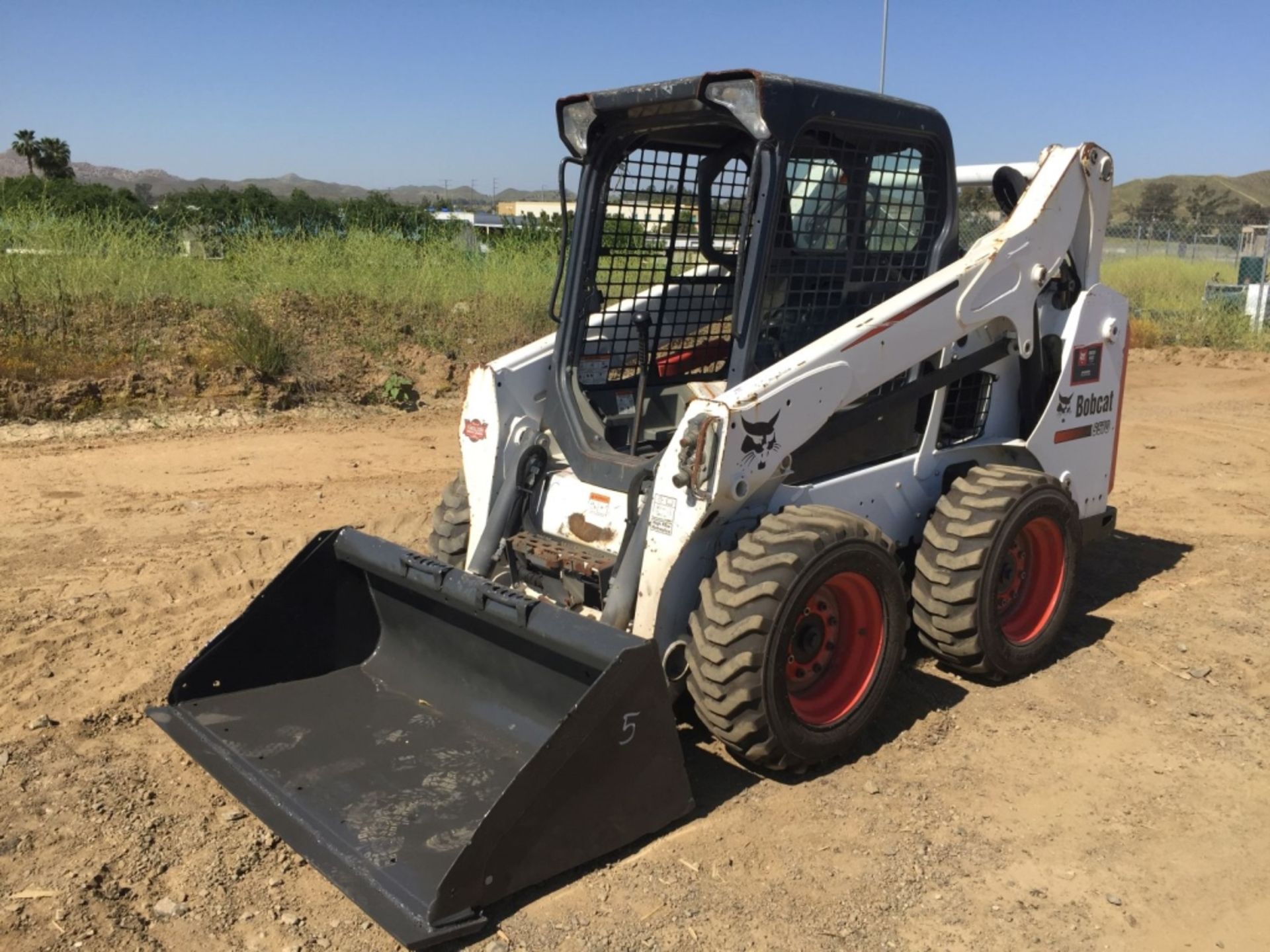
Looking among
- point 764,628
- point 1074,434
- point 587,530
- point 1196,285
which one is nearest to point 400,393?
point 587,530

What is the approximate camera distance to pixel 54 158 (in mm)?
54469

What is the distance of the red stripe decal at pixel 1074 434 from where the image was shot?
15.9 ft

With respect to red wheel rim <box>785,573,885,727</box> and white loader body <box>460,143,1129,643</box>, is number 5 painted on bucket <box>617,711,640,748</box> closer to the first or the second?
white loader body <box>460,143,1129,643</box>

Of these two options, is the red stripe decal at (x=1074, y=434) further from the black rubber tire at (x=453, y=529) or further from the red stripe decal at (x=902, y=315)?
the black rubber tire at (x=453, y=529)

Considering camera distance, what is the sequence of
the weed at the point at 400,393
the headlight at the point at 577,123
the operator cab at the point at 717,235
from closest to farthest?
the operator cab at the point at 717,235, the headlight at the point at 577,123, the weed at the point at 400,393

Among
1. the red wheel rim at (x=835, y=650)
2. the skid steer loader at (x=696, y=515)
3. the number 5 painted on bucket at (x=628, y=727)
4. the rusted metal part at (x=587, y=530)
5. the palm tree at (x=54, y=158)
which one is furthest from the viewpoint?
the palm tree at (x=54, y=158)

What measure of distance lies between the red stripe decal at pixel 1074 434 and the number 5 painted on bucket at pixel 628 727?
8.73 feet

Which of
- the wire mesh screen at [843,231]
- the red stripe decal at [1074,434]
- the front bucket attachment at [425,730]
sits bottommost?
the front bucket attachment at [425,730]

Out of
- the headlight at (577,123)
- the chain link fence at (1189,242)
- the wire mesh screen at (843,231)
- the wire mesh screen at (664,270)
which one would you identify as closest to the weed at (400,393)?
the chain link fence at (1189,242)

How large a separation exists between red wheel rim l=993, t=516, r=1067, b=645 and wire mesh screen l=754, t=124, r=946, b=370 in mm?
1117

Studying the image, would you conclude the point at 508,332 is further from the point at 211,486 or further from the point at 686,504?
the point at 686,504

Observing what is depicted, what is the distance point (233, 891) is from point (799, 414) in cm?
216

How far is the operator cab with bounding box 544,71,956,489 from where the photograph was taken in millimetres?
3785

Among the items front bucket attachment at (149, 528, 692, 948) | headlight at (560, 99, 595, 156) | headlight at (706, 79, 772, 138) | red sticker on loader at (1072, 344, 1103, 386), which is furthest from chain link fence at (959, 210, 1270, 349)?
front bucket attachment at (149, 528, 692, 948)
